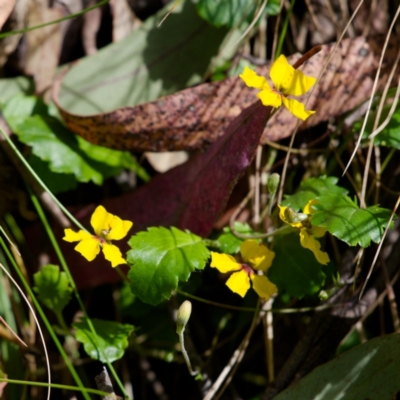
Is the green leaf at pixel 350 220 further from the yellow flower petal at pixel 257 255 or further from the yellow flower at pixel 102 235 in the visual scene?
the yellow flower at pixel 102 235

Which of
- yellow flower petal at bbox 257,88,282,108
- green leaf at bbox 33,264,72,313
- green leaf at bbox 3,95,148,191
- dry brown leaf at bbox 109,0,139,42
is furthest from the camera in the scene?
dry brown leaf at bbox 109,0,139,42

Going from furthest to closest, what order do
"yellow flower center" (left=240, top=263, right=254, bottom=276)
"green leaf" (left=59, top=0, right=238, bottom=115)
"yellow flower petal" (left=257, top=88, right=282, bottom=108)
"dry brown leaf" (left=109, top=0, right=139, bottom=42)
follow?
"dry brown leaf" (left=109, top=0, right=139, bottom=42) < "green leaf" (left=59, top=0, right=238, bottom=115) < "yellow flower center" (left=240, top=263, right=254, bottom=276) < "yellow flower petal" (left=257, top=88, right=282, bottom=108)

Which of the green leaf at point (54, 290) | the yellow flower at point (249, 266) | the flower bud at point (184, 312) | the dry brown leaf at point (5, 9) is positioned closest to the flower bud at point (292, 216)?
the yellow flower at point (249, 266)

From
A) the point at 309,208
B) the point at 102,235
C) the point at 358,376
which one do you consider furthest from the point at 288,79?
the point at 358,376

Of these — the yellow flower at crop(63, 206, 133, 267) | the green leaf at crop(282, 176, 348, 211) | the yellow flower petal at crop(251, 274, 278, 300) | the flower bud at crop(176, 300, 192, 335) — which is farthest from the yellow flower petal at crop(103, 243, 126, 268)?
the green leaf at crop(282, 176, 348, 211)

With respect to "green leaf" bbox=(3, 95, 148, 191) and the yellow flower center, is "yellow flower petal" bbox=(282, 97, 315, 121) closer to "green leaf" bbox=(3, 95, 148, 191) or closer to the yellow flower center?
the yellow flower center

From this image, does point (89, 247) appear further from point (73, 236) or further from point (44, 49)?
point (44, 49)

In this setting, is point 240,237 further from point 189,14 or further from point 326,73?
point 189,14
